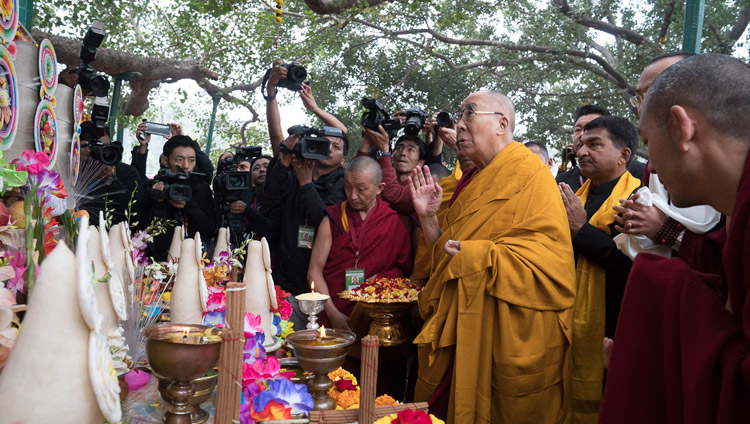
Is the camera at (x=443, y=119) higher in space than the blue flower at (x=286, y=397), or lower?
higher

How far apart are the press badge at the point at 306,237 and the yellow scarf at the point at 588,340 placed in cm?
169

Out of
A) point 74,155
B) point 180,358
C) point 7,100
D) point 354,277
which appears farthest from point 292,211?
point 180,358

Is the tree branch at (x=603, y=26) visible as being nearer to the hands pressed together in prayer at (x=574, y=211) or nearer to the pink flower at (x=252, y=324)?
the hands pressed together in prayer at (x=574, y=211)

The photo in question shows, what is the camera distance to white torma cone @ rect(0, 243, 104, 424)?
0.81 meters

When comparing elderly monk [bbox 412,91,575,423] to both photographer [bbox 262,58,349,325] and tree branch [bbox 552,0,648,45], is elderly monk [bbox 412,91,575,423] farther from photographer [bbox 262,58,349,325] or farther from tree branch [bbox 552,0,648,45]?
tree branch [bbox 552,0,648,45]

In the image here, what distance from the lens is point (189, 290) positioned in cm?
168

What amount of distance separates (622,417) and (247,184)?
117 inches

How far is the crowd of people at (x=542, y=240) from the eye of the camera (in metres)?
1.08

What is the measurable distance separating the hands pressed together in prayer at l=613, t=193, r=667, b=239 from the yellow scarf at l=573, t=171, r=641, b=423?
509 millimetres

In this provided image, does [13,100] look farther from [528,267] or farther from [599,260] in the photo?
[599,260]

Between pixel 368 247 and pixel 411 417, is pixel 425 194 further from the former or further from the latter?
pixel 411 417

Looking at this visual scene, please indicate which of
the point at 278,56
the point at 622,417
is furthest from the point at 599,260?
the point at 278,56

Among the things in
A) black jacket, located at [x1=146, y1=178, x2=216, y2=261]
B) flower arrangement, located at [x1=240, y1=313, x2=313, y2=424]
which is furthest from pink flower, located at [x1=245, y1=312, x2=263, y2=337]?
black jacket, located at [x1=146, y1=178, x2=216, y2=261]

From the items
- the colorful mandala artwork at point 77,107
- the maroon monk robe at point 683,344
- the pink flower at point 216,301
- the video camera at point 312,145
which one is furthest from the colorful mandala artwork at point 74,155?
the maroon monk robe at point 683,344
